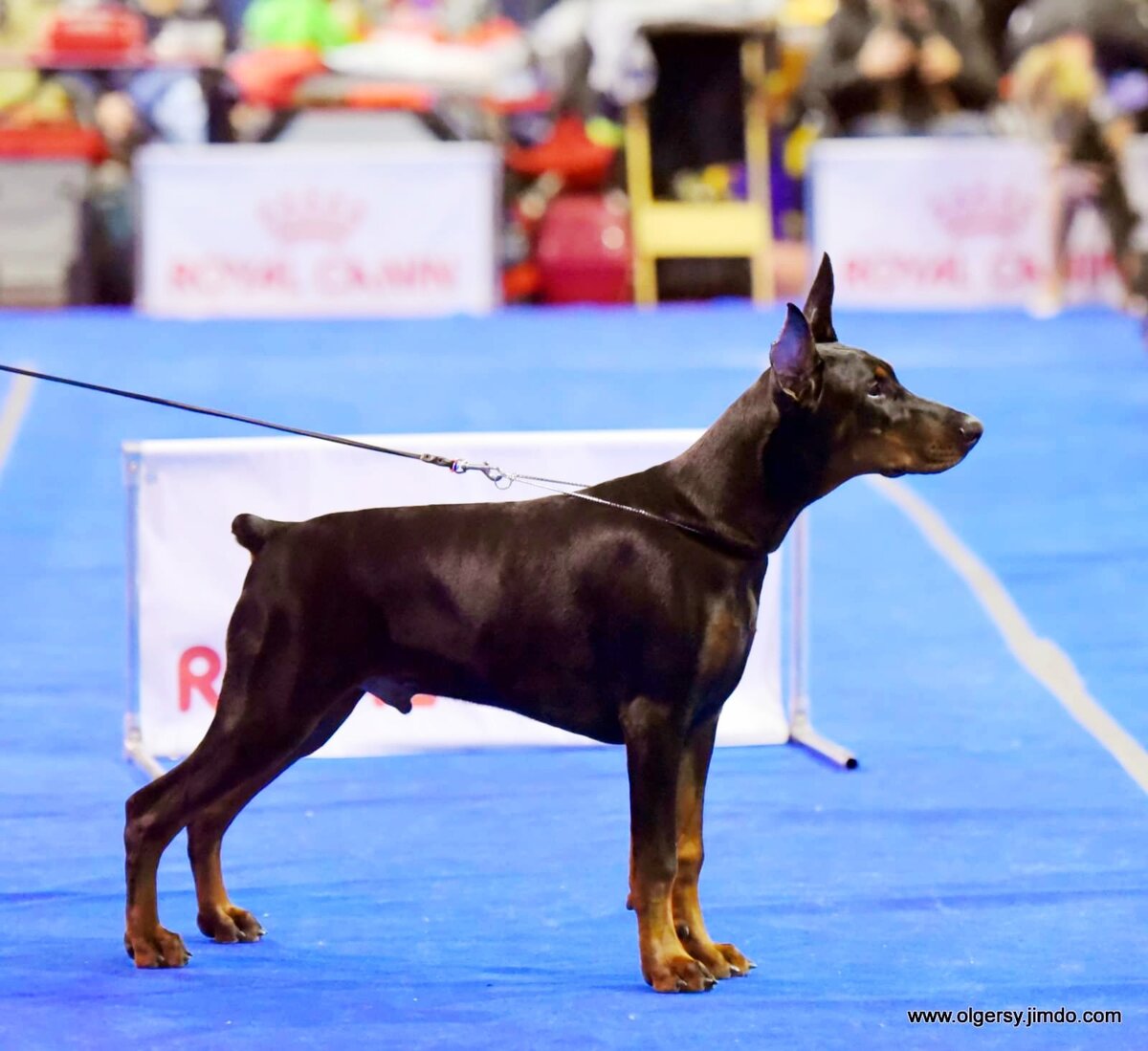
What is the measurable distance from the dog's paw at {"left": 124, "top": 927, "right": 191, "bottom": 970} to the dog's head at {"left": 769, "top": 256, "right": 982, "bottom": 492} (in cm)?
149

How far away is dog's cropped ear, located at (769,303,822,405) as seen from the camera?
3.72 meters

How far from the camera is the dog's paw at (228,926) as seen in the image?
4145mm

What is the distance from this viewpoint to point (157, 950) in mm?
3990

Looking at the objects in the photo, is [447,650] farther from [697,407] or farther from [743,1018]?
[697,407]

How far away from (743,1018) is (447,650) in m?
0.84

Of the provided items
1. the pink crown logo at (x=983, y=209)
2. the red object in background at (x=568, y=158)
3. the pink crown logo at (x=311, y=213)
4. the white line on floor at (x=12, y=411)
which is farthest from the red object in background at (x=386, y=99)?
the white line on floor at (x=12, y=411)

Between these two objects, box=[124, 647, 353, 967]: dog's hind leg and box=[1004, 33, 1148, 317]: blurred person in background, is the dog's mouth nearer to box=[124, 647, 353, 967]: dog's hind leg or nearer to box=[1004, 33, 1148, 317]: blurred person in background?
box=[124, 647, 353, 967]: dog's hind leg

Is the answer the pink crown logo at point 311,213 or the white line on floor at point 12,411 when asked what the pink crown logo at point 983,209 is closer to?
the pink crown logo at point 311,213

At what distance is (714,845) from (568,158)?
10348 millimetres

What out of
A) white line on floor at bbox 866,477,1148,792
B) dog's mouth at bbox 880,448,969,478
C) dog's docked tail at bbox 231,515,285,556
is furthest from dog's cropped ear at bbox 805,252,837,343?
white line on floor at bbox 866,477,1148,792

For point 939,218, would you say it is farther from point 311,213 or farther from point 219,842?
point 219,842

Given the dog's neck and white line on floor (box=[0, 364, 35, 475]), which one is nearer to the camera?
the dog's neck

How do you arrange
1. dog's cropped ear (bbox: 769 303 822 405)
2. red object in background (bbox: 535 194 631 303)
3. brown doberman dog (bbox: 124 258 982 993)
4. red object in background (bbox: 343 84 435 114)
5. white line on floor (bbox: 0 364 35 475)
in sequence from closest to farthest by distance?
dog's cropped ear (bbox: 769 303 822 405), brown doberman dog (bbox: 124 258 982 993), white line on floor (bbox: 0 364 35 475), red object in background (bbox: 535 194 631 303), red object in background (bbox: 343 84 435 114)

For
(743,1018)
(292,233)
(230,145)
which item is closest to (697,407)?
(292,233)
